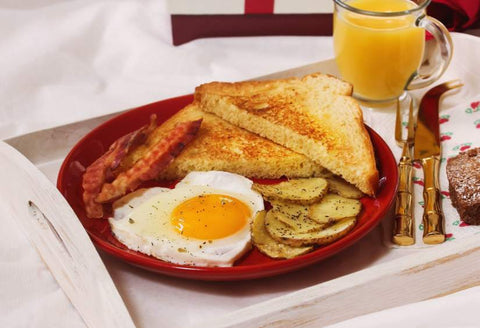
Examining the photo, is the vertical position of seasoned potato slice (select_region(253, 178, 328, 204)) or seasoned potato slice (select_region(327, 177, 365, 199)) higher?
seasoned potato slice (select_region(253, 178, 328, 204))

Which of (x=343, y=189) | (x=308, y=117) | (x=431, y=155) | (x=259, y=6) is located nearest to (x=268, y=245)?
(x=343, y=189)

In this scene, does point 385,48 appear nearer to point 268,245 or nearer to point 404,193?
point 404,193

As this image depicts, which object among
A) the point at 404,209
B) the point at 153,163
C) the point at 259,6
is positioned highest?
the point at 259,6

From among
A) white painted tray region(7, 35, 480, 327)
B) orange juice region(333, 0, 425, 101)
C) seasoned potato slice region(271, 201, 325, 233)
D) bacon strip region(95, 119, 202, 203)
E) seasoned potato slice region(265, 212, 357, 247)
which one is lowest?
white painted tray region(7, 35, 480, 327)

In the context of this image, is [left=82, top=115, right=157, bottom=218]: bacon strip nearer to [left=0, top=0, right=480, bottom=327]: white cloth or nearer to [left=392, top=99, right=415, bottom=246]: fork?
[left=0, top=0, right=480, bottom=327]: white cloth

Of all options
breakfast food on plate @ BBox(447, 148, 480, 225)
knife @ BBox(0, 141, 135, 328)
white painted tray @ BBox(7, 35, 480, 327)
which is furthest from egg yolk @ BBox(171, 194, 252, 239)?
breakfast food on plate @ BBox(447, 148, 480, 225)

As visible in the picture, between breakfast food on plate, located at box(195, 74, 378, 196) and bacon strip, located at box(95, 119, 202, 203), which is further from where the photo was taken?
breakfast food on plate, located at box(195, 74, 378, 196)

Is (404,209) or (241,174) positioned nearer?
(404,209)
